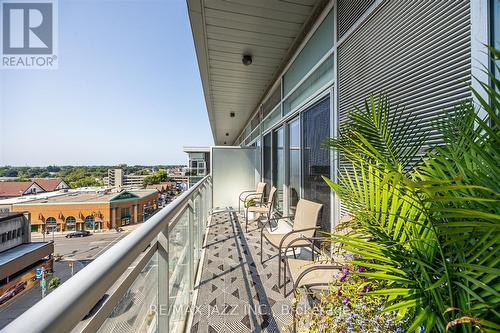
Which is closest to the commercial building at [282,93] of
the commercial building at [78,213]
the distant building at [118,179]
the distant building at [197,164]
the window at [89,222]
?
the commercial building at [78,213]

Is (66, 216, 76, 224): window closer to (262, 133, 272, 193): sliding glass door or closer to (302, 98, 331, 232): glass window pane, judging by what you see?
(302, 98, 331, 232): glass window pane

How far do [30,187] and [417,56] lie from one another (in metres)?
3.71

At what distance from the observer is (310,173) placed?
3.10 m

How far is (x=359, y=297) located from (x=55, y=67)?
274 inches

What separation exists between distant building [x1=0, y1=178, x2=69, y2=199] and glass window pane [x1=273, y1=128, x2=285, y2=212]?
3.41 meters

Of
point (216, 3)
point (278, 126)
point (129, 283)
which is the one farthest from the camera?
point (278, 126)

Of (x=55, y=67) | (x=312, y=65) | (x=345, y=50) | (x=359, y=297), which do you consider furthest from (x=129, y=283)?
(x=55, y=67)

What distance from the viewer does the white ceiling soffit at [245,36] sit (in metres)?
2.54

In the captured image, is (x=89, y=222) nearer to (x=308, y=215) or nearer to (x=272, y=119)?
(x=308, y=215)

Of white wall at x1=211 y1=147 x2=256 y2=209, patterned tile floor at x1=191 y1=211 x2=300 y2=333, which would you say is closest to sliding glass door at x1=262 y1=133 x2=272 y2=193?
white wall at x1=211 y1=147 x2=256 y2=209

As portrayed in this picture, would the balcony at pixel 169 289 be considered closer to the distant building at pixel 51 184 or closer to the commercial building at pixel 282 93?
the commercial building at pixel 282 93

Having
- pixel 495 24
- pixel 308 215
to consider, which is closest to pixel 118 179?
pixel 308 215

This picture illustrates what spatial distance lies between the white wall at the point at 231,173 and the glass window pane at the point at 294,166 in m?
2.95

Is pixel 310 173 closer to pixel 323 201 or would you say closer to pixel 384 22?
pixel 323 201
